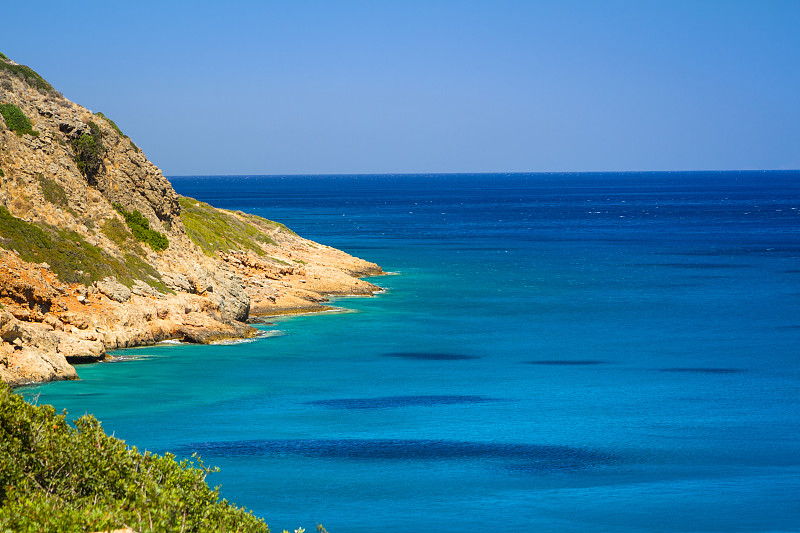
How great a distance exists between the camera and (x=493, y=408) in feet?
117

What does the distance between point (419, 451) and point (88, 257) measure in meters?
22.9

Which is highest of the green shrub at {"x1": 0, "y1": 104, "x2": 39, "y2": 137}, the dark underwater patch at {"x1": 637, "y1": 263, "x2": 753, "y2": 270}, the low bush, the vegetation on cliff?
the green shrub at {"x1": 0, "y1": 104, "x2": 39, "y2": 137}

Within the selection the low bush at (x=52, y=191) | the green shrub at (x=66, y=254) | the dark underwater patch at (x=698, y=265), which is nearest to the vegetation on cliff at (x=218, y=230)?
the low bush at (x=52, y=191)

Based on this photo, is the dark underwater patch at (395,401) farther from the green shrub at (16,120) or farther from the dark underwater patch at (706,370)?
the green shrub at (16,120)

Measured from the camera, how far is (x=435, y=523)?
78.9 ft

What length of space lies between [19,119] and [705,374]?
1346 inches

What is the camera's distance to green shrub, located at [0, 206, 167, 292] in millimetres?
44062

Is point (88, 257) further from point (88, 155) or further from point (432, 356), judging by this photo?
point (432, 356)

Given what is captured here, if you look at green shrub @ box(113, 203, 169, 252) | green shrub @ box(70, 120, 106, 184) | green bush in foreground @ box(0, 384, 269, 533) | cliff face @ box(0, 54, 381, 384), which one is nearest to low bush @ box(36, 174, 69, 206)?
cliff face @ box(0, 54, 381, 384)

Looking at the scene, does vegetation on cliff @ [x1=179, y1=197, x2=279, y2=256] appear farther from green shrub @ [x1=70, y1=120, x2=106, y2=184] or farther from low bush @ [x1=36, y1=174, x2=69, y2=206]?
low bush @ [x1=36, y1=174, x2=69, y2=206]

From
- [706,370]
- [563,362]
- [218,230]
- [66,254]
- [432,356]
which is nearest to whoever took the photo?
[706,370]

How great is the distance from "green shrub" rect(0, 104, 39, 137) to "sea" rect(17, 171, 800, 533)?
13.7m

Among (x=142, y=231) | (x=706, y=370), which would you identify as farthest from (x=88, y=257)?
(x=706, y=370)

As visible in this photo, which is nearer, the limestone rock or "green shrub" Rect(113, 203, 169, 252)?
the limestone rock
